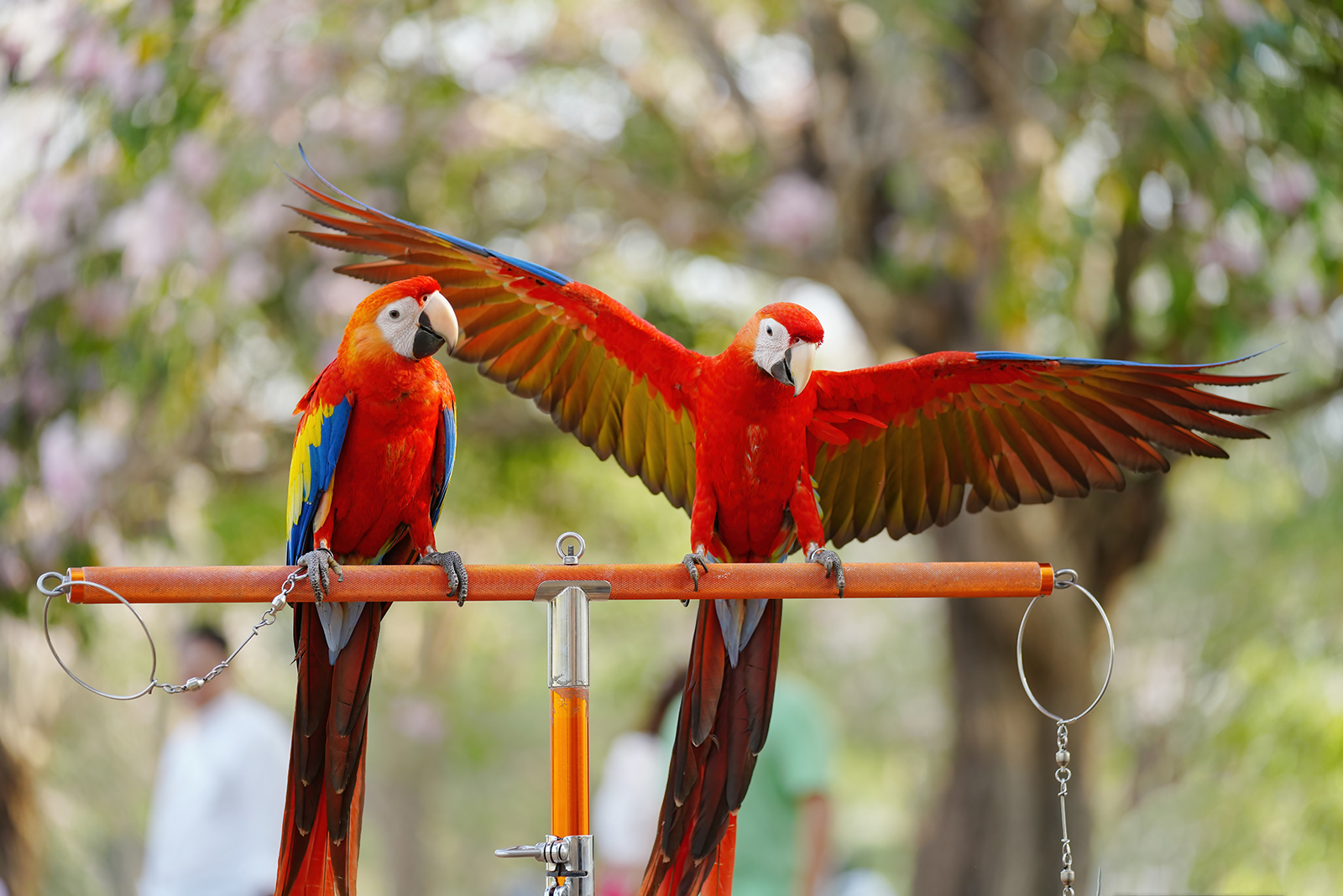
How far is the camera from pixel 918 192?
3.24 metres

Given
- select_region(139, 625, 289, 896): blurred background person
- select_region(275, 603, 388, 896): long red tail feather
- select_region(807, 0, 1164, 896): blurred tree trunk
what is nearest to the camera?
select_region(275, 603, 388, 896): long red tail feather

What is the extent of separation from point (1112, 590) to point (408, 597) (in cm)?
321

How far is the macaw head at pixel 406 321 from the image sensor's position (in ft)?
4.29

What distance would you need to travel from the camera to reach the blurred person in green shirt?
91.2 inches

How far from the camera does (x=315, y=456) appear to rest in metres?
1.35

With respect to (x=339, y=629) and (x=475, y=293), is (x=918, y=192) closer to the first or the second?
(x=475, y=293)

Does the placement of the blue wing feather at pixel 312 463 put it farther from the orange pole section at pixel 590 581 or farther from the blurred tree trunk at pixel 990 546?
the blurred tree trunk at pixel 990 546

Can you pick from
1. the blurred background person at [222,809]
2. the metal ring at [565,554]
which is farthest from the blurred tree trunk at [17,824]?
the metal ring at [565,554]

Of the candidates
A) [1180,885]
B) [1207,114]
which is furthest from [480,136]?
[1180,885]

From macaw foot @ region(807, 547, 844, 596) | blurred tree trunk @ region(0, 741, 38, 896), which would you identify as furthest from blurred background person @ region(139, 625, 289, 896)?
macaw foot @ region(807, 547, 844, 596)

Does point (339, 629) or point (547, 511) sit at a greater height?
point (547, 511)

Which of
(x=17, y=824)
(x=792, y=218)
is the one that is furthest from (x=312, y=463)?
(x=17, y=824)

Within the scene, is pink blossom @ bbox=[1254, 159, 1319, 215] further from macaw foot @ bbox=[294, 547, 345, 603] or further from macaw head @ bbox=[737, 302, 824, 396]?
macaw foot @ bbox=[294, 547, 345, 603]

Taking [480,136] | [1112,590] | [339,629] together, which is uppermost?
[480,136]
